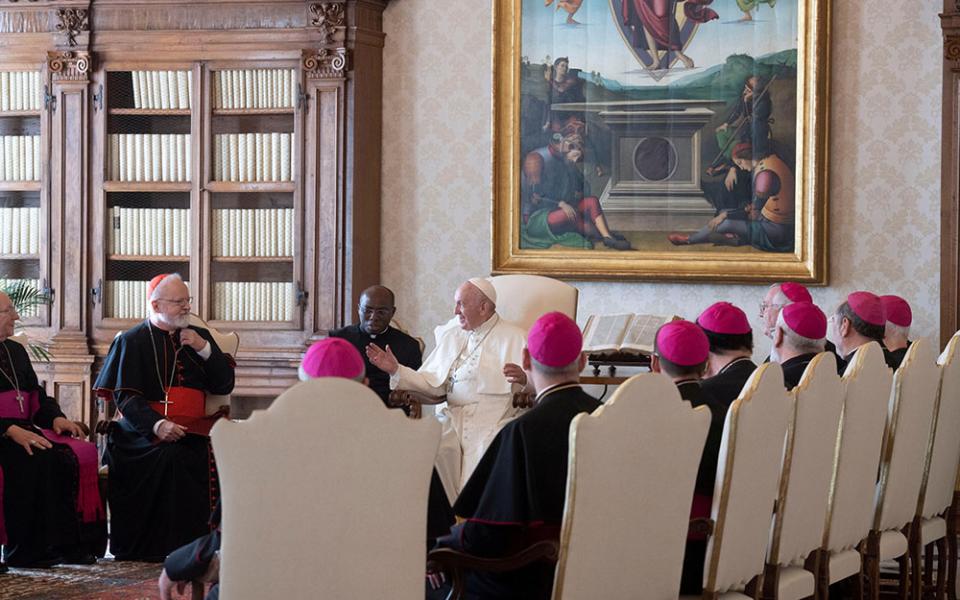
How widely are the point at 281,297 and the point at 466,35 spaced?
223 cm

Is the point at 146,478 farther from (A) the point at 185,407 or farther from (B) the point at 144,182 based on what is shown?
(B) the point at 144,182

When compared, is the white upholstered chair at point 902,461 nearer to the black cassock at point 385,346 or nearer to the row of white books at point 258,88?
the black cassock at point 385,346

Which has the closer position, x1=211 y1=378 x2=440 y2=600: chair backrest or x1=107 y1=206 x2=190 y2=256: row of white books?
x1=211 y1=378 x2=440 y2=600: chair backrest

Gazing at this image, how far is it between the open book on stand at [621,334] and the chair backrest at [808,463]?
335 centimetres

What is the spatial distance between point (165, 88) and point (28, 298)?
1.74 meters

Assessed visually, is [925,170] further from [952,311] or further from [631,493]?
[631,493]

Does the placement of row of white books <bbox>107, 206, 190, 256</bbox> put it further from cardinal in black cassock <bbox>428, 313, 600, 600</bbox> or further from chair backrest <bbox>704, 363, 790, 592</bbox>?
chair backrest <bbox>704, 363, 790, 592</bbox>

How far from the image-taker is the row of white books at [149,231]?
920cm

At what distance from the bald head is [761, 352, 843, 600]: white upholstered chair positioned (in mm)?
3586

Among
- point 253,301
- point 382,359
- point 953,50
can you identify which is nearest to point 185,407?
point 382,359

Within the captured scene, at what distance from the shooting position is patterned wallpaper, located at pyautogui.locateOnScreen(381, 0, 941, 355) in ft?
27.7

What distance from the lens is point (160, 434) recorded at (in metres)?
6.76

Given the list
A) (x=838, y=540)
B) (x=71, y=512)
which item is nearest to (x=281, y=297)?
(x=71, y=512)

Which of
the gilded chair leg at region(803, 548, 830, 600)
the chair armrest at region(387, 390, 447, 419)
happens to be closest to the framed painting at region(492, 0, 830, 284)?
the chair armrest at region(387, 390, 447, 419)
